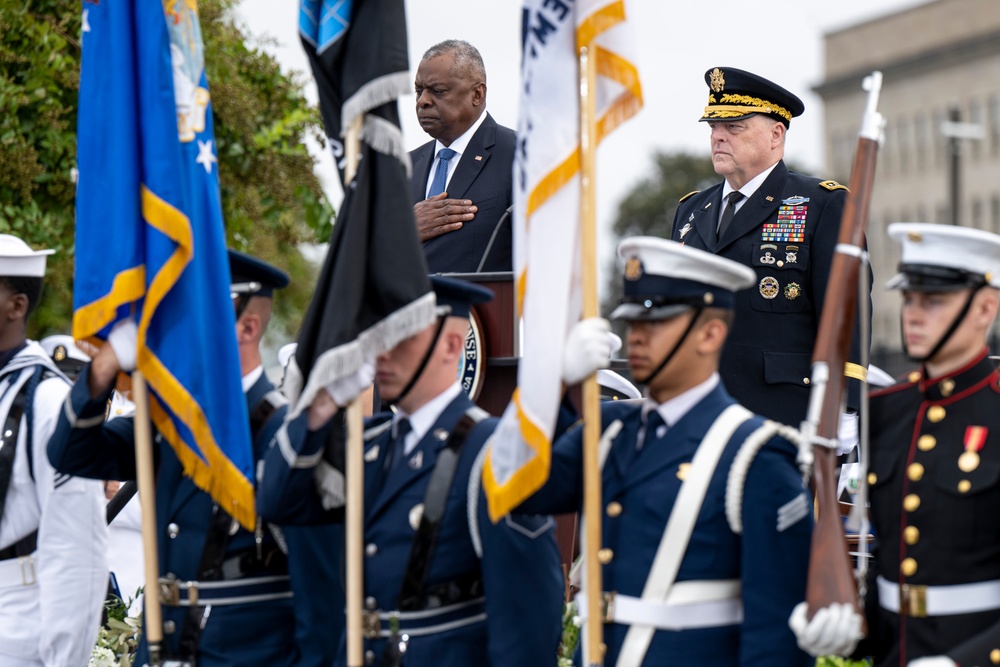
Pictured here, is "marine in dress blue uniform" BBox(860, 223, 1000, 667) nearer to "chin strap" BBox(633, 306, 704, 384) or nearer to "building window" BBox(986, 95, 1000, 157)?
"chin strap" BBox(633, 306, 704, 384)

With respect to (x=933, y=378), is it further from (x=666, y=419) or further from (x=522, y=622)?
(x=522, y=622)

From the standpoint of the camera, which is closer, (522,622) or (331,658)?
(522,622)

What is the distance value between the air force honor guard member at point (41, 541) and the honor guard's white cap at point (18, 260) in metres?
0.03

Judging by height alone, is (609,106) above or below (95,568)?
above

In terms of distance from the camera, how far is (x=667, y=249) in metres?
4.93

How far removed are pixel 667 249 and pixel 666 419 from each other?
467mm

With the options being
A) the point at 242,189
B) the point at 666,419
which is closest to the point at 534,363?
the point at 666,419

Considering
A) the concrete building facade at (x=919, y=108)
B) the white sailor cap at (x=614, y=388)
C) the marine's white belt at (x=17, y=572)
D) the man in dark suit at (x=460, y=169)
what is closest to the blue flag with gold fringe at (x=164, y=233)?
→ the marine's white belt at (x=17, y=572)

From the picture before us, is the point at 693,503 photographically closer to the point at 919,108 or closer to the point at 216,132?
the point at 216,132

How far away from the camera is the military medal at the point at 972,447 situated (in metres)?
4.79

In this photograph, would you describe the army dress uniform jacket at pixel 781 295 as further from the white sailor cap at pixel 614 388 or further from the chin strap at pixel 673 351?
the chin strap at pixel 673 351

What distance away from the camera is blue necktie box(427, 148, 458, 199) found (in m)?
7.59

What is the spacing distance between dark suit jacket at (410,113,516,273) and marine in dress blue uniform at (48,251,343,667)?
1.72 metres

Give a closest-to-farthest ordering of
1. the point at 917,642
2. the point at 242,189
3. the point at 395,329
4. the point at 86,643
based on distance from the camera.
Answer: the point at 917,642 < the point at 395,329 < the point at 86,643 < the point at 242,189
